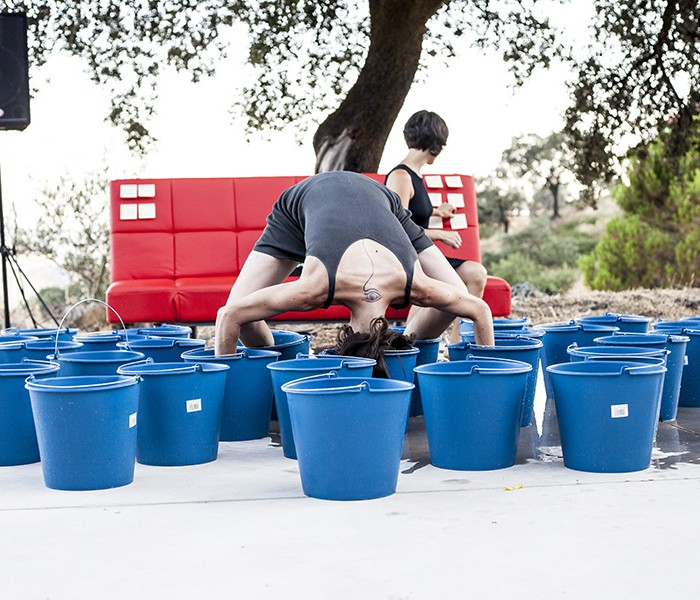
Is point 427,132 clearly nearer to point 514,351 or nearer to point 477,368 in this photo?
point 514,351

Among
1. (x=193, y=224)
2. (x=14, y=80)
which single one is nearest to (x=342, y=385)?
(x=193, y=224)

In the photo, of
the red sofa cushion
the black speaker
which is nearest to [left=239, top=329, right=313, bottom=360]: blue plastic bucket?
the red sofa cushion

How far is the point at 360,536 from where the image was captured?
226cm

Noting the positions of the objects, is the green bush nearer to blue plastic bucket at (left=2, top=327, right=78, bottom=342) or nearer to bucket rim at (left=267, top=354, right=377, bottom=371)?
blue plastic bucket at (left=2, top=327, right=78, bottom=342)

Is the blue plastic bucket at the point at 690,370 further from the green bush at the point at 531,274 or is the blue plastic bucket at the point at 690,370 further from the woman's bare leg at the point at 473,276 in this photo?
the green bush at the point at 531,274

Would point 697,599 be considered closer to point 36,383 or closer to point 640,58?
point 36,383

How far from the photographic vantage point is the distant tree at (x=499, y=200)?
82.7 ft

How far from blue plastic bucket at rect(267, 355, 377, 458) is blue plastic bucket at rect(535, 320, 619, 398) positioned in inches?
51.0

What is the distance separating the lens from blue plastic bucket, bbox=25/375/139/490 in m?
2.76

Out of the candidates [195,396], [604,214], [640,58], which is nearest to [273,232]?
[195,396]

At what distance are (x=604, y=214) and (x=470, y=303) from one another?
23408 millimetres

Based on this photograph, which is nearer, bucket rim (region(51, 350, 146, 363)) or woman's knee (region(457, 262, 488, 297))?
bucket rim (region(51, 350, 146, 363))

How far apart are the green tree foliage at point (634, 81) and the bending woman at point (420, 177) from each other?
3938 mm

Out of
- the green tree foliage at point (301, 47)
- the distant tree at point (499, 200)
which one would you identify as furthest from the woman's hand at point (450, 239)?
the distant tree at point (499, 200)
